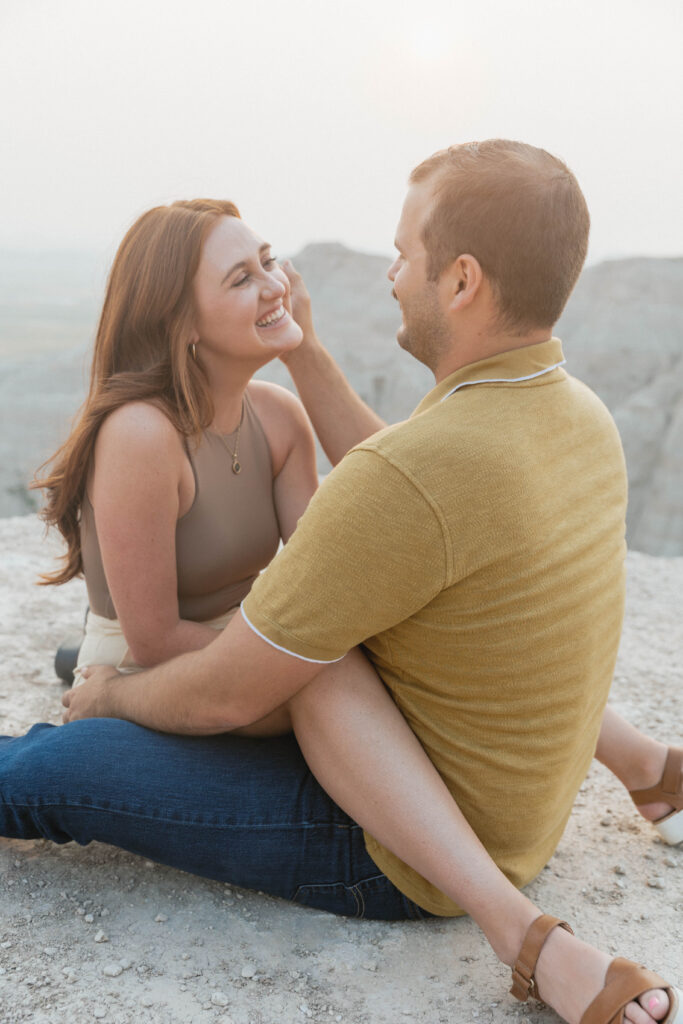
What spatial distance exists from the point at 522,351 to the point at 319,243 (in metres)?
16.5

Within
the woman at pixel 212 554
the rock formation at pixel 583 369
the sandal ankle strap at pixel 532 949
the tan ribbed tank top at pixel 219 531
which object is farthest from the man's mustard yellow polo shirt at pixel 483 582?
the rock formation at pixel 583 369

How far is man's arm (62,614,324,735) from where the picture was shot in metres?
1.69

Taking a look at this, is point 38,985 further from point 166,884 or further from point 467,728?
point 467,728

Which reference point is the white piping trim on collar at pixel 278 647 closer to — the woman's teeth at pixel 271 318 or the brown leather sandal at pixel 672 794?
the woman's teeth at pixel 271 318

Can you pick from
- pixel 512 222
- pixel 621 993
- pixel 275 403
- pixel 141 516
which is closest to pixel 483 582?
pixel 512 222

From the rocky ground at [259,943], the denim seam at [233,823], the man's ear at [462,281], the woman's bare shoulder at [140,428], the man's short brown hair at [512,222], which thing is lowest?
the rocky ground at [259,943]

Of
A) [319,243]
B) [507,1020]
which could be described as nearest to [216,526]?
[507,1020]

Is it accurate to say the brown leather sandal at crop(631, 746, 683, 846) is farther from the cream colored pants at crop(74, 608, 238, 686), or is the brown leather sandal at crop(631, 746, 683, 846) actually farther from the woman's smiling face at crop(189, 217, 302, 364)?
the woman's smiling face at crop(189, 217, 302, 364)

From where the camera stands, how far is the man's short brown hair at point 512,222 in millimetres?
1657

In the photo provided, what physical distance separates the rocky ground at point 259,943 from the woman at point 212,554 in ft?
0.34

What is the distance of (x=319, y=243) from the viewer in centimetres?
1762

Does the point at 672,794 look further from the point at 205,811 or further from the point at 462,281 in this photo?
the point at 462,281

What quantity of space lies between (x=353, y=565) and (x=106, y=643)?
1176 millimetres

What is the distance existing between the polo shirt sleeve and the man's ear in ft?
1.13
